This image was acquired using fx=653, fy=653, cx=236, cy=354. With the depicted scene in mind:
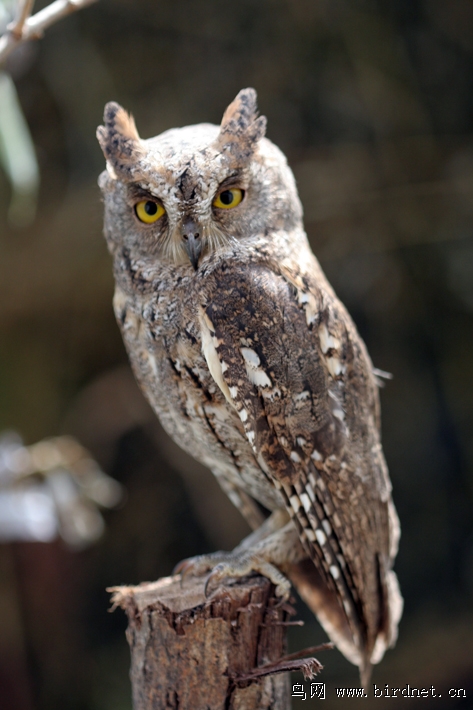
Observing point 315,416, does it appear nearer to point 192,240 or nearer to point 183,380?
point 183,380

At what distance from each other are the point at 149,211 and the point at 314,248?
1.98 meters

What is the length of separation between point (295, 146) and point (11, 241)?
4.84 ft

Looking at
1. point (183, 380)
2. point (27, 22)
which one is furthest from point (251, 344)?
point (27, 22)

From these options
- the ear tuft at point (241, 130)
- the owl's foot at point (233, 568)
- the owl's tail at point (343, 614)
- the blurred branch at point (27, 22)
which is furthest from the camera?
the owl's tail at point (343, 614)

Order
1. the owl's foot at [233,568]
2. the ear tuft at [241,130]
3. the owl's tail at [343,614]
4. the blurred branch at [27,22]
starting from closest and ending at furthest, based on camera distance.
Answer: the blurred branch at [27,22] < the ear tuft at [241,130] < the owl's foot at [233,568] < the owl's tail at [343,614]

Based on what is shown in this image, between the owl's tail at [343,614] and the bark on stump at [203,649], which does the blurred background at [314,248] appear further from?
the bark on stump at [203,649]

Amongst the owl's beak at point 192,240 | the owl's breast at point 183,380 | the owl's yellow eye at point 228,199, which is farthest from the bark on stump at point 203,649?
the owl's yellow eye at point 228,199

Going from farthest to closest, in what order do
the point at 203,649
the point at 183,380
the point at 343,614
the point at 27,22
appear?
the point at 343,614 < the point at 183,380 < the point at 203,649 < the point at 27,22

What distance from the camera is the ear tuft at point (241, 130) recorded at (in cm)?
132

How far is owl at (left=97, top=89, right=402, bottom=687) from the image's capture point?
134cm

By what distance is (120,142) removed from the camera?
1.34 metres

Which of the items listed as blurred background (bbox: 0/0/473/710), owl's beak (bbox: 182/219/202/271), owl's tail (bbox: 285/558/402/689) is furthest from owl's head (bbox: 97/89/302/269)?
blurred background (bbox: 0/0/473/710)

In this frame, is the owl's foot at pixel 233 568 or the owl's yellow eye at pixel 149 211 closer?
the owl's yellow eye at pixel 149 211

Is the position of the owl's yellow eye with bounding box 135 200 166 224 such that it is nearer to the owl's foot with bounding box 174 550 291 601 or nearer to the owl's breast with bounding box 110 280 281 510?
the owl's breast with bounding box 110 280 281 510
